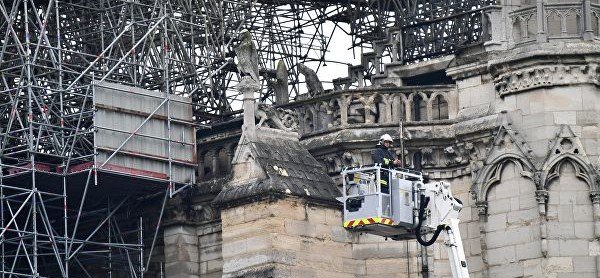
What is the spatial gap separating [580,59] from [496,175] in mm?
2709

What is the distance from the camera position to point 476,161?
2039 inches

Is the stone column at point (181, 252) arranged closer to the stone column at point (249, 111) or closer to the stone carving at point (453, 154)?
the stone column at point (249, 111)

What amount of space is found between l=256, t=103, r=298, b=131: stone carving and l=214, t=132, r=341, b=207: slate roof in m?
0.33

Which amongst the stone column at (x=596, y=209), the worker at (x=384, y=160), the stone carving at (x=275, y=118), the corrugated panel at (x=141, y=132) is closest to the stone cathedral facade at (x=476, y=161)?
the stone column at (x=596, y=209)

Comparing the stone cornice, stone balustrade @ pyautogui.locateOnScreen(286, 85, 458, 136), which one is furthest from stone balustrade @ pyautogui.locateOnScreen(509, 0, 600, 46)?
stone balustrade @ pyautogui.locateOnScreen(286, 85, 458, 136)

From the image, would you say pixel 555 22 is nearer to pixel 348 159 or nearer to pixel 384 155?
pixel 348 159

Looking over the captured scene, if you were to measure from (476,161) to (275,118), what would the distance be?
4158mm

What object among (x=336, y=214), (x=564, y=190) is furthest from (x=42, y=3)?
(x=564, y=190)

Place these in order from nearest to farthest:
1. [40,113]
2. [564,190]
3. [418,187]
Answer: [418,187], [564,190], [40,113]

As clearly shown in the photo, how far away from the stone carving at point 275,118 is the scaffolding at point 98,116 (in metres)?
2.94

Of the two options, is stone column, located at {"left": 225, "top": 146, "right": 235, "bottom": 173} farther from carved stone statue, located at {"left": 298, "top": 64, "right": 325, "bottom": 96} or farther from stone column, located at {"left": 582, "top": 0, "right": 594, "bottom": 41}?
Result: stone column, located at {"left": 582, "top": 0, "right": 594, "bottom": 41}

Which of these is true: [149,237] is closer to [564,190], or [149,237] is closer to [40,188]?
[40,188]

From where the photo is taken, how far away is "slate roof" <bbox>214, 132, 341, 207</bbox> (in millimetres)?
51469

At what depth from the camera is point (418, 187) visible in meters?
45.2
